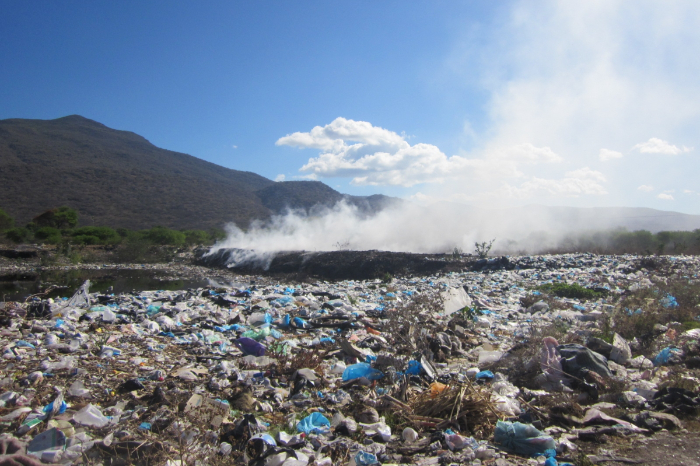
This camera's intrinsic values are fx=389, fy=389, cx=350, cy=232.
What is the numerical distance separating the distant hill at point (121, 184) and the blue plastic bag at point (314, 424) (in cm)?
5476

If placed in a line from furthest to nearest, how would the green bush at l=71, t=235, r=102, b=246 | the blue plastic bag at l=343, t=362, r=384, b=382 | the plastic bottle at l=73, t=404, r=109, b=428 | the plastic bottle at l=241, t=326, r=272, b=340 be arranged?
the green bush at l=71, t=235, r=102, b=246, the plastic bottle at l=241, t=326, r=272, b=340, the blue plastic bag at l=343, t=362, r=384, b=382, the plastic bottle at l=73, t=404, r=109, b=428

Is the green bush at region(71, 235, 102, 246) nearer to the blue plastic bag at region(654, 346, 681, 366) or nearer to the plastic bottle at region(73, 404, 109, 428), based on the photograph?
the plastic bottle at region(73, 404, 109, 428)

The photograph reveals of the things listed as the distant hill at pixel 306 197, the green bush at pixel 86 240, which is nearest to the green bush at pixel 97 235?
the green bush at pixel 86 240

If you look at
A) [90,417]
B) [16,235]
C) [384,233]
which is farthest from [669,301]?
[16,235]

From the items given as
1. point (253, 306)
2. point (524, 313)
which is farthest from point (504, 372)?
point (253, 306)

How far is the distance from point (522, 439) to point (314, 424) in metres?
1.36

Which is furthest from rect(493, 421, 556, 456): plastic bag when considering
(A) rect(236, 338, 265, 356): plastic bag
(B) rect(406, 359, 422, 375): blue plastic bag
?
(A) rect(236, 338, 265, 356): plastic bag

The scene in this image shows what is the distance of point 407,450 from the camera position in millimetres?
2438

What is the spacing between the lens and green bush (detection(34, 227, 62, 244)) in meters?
28.8

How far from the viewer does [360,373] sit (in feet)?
11.6

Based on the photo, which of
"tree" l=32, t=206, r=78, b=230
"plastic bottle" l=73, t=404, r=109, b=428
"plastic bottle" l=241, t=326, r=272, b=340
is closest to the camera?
"plastic bottle" l=73, t=404, r=109, b=428

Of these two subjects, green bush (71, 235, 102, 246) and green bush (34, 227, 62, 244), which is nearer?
green bush (71, 235, 102, 246)

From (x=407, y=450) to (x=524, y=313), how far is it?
17.2ft

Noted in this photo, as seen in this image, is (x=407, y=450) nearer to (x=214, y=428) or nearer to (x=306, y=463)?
(x=306, y=463)
